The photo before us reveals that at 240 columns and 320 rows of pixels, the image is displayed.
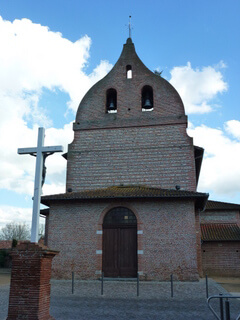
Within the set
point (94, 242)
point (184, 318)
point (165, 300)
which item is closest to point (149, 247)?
point (94, 242)

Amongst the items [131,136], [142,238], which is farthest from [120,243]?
[131,136]

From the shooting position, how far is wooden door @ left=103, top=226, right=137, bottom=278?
16109 millimetres

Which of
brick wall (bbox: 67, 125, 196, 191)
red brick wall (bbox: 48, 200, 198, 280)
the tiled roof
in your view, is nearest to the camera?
red brick wall (bbox: 48, 200, 198, 280)

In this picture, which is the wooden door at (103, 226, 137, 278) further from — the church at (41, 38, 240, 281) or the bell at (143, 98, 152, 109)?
the bell at (143, 98, 152, 109)

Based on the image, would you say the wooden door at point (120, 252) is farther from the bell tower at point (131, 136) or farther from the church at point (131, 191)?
the bell tower at point (131, 136)

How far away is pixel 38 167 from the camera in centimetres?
748

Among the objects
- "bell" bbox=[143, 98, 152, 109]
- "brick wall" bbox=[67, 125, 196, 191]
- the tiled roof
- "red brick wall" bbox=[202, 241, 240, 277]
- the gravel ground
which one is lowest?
the gravel ground

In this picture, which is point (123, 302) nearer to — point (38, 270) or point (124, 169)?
point (38, 270)

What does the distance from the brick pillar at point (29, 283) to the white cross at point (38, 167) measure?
14.9 inches

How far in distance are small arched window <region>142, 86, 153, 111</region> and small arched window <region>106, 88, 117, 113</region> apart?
6.83 ft

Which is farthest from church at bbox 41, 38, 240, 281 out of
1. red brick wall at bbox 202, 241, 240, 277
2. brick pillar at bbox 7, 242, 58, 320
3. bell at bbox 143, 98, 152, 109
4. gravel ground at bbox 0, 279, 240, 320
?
brick pillar at bbox 7, 242, 58, 320

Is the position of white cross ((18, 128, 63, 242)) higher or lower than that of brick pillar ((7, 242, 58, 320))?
higher

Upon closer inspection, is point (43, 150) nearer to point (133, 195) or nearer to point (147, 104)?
point (133, 195)

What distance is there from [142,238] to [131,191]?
8.86 ft
